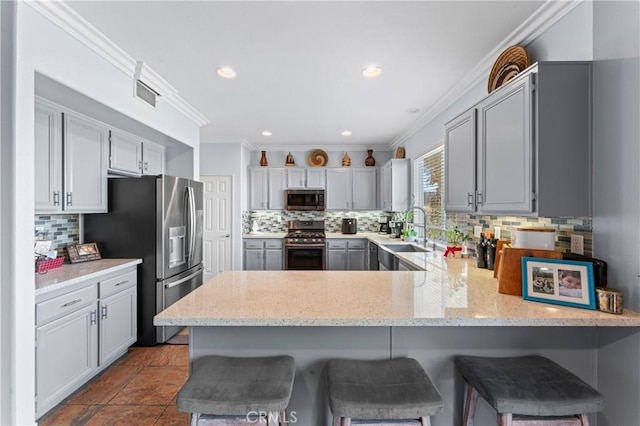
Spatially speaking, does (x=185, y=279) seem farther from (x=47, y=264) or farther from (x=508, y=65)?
(x=508, y=65)

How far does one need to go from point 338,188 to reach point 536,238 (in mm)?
4072

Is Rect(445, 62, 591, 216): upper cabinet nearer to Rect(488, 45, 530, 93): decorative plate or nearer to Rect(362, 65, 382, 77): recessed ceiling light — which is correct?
Rect(488, 45, 530, 93): decorative plate

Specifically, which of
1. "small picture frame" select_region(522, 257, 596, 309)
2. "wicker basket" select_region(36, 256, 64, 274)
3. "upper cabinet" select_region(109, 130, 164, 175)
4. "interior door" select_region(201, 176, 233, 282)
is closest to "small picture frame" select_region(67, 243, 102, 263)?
"wicker basket" select_region(36, 256, 64, 274)

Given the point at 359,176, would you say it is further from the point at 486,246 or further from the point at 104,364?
the point at 104,364

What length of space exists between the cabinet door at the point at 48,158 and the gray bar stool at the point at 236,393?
6.56 ft

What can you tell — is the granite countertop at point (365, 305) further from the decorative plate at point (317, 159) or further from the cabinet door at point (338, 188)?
the decorative plate at point (317, 159)

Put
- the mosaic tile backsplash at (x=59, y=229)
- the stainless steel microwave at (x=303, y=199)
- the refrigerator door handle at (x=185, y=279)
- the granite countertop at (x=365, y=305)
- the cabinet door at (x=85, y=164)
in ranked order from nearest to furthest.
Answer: the granite countertop at (x=365, y=305) → the cabinet door at (x=85, y=164) → the mosaic tile backsplash at (x=59, y=229) → the refrigerator door handle at (x=185, y=279) → the stainless steel microwave at (x=303, y=199)

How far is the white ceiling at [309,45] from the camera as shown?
1.82 meters

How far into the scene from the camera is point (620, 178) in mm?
A: 1404

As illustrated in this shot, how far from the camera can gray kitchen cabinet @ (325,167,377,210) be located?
559 centimetres

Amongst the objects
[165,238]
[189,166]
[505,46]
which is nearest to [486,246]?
[505,46]

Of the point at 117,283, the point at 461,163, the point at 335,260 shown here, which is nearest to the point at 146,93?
the point at 117,283

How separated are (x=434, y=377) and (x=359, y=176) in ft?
14.2

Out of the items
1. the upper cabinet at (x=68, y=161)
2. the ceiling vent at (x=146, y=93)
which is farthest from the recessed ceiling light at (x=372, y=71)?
the upper cabinet at (x=68, y=161)
